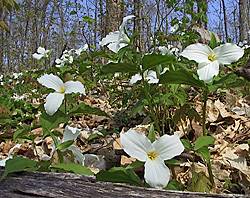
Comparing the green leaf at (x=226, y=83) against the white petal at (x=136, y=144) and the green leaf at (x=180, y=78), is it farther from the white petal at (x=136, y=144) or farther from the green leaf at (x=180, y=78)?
the white petal at (x=136, y=144)

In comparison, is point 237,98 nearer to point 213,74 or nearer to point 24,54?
point 213,74

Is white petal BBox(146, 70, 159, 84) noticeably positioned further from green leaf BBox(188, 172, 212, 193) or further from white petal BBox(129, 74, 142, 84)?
green leaf BBox(188, 172, 212, 193)

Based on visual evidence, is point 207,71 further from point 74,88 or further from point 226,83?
point 74,88

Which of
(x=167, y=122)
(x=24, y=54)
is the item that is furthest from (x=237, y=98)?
(x=24, y=54)

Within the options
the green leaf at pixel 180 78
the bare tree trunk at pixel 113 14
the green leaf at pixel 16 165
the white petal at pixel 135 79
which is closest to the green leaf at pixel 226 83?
the green leaf at pixel 180 78

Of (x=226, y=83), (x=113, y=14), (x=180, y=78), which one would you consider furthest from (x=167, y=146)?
(x=113, y=14)

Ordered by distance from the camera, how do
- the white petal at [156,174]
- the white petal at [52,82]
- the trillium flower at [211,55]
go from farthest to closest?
the white petal at [52,82] < the trillium flower at [211,55] < the white petal at [156,174]

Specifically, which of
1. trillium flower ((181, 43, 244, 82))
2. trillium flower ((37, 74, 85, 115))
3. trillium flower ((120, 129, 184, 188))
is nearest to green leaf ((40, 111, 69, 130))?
trillium flower ((37, 74, 85, 115))
